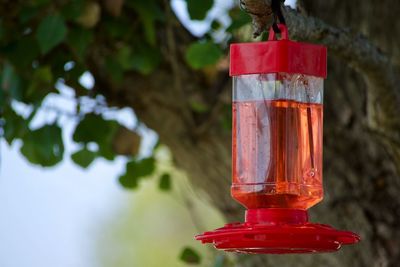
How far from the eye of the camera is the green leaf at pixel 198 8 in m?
3.56

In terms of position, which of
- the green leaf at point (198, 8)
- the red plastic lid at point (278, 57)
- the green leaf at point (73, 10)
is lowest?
the red plastic lid at point (278, 57)

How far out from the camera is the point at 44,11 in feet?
12.6

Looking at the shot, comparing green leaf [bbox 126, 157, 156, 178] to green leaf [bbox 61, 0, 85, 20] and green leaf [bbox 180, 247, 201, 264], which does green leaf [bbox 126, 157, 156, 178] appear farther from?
green leaf [bbox 61, 0, 85, 20]

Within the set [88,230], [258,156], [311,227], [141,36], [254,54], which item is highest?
[88,230]

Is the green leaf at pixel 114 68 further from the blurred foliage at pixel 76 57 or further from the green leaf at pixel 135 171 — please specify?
the green leaf at pixel 135 171

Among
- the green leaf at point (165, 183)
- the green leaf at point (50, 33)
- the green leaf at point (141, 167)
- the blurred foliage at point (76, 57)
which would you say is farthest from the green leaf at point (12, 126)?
the green leaf at point (165, 183)

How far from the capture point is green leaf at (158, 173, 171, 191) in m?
4.71

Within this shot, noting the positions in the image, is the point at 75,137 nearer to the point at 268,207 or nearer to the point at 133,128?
the point at 133,128

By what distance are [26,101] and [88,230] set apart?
43.7ft

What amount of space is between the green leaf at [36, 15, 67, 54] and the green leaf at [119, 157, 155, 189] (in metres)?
0.90

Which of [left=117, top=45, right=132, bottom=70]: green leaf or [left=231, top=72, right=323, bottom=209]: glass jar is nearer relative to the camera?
[left=231, top=72, right=323, bottom=209]: glass jar

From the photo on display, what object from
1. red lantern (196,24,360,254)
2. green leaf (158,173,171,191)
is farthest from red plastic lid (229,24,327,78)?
green leaf (158,173,171,191)

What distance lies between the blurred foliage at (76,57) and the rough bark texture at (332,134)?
0.05 meters

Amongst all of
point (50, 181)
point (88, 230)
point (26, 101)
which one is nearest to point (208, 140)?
point (26, 101)
